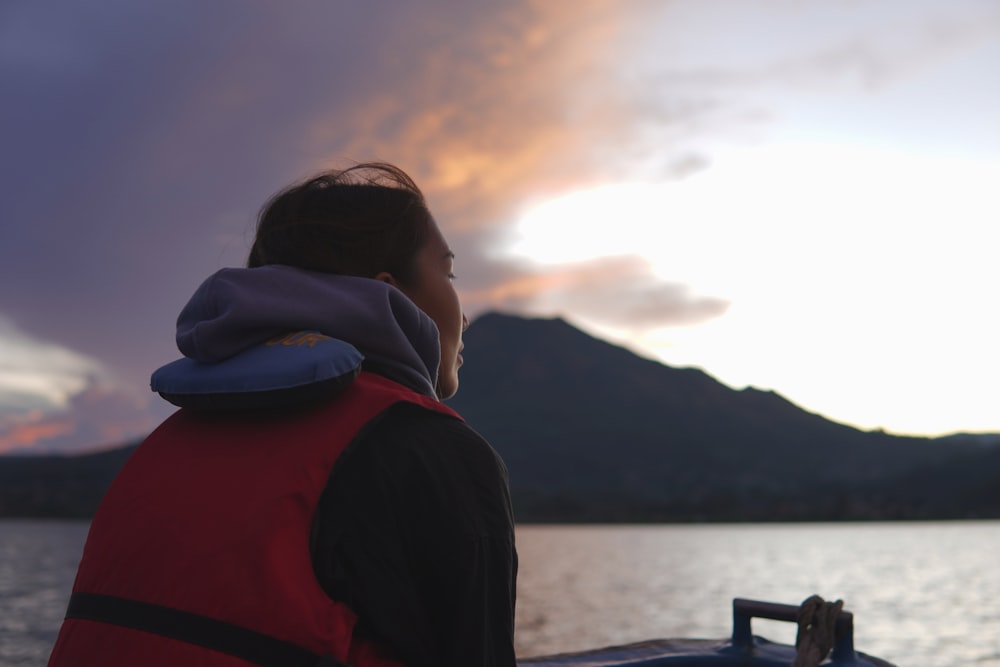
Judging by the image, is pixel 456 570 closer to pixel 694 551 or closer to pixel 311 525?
pixel 311 525

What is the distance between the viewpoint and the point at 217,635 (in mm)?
1342

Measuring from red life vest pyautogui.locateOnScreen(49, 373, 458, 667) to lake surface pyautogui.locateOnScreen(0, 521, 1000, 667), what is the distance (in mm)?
30492

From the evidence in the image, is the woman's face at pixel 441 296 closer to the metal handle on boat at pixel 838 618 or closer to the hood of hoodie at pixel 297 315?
the hood of hoodie at pixel 297 315

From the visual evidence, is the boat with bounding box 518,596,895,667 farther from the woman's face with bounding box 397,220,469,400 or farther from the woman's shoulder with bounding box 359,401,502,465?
the woman's shoulder with bounding box 359,401,502,465

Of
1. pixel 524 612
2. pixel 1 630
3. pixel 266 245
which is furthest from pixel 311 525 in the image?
pixel 524 612

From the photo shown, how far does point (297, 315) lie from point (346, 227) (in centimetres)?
28

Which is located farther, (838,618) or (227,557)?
(838,618)

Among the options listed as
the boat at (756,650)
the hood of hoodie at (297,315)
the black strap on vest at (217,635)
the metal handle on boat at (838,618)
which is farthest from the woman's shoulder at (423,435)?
the metal handle on boat at (838,618)

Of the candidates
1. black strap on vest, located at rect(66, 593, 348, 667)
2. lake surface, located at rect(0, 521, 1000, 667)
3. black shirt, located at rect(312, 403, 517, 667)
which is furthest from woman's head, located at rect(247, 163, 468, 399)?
lake surface, located at rect(0, 521, 1000, 667)

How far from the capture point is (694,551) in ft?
448

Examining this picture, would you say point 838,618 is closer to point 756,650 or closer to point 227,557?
point 756,650


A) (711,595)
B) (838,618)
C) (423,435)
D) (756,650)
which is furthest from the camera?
(711,595)

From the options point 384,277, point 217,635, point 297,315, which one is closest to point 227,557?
point 217,635

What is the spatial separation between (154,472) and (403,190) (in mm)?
759
